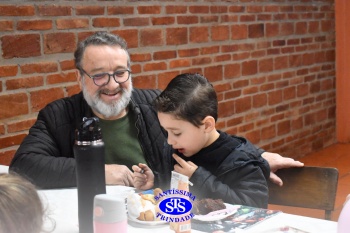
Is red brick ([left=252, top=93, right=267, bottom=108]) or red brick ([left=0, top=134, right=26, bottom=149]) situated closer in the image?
red brick ([left=0, top=134, right=26, bottom=149])

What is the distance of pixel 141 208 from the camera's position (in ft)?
5.05

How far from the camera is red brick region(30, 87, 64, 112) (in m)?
2.89

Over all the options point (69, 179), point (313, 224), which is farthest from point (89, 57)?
point (313, 224)

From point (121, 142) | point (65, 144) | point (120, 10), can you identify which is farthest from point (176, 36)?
point (65, 144)

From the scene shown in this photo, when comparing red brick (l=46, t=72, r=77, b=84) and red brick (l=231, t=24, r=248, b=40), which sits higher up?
red brick (l=231, t=24, r=248, b=40)

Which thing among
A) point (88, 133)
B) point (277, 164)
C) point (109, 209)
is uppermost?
point (88, 133)

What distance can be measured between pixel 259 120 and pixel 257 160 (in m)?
2.87

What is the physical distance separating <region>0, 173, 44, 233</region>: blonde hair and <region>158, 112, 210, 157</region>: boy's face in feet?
2.63

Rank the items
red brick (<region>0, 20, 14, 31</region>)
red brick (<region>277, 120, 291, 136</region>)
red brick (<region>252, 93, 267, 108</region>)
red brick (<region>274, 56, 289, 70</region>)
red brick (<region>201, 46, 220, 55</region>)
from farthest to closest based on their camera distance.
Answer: red brick (<region>277, 120, 291, 136</region>) < red brick (<region>274, 56, 289, 70</region>) < red brick (<region>252, 93, 267, 108</region>) < red brick (<region>201, 46, 220, 55</region>) < red brick (<region>0, 20, 14, 31</region>)

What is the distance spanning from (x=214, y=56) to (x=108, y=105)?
1933mm

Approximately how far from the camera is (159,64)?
365 centimetres

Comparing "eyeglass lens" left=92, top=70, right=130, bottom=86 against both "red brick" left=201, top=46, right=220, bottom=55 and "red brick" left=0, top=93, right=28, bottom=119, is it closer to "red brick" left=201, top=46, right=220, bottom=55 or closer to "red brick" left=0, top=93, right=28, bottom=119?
"red brick" left=0, top=93, right=28, bottom=119

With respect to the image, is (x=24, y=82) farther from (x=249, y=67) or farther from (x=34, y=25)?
(x=249, y=67)

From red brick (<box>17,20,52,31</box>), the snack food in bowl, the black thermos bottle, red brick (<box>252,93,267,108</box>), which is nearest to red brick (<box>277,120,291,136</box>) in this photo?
red brick (<box>252,93,267,108</box>)
